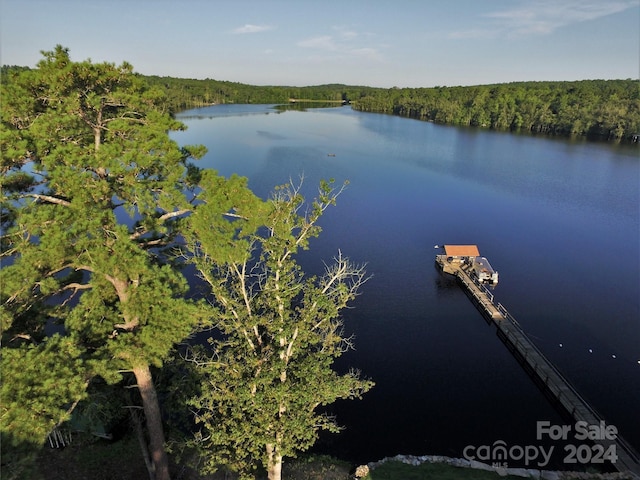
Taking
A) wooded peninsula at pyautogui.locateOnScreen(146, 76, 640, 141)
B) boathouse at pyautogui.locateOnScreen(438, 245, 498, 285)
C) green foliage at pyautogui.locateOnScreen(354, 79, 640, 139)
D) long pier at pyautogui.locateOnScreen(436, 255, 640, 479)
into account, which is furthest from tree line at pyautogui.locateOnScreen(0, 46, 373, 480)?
green foliage at pyautogui.locateOnScreen(354, 79, 640, 139)

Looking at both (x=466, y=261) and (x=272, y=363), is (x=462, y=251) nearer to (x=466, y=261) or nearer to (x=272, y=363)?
(x=466, y=261)

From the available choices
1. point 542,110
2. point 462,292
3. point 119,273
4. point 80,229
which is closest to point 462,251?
point 462,292

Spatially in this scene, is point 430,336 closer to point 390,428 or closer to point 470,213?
point 390,428

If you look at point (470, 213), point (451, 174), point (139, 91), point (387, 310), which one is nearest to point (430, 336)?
point (387, 310)

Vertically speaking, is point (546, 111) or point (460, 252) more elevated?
point (546, 111)

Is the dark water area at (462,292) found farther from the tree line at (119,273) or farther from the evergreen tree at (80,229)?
the evergreen tree at (80,229)

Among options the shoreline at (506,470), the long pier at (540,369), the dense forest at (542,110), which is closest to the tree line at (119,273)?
the shoreline at (506,470)
